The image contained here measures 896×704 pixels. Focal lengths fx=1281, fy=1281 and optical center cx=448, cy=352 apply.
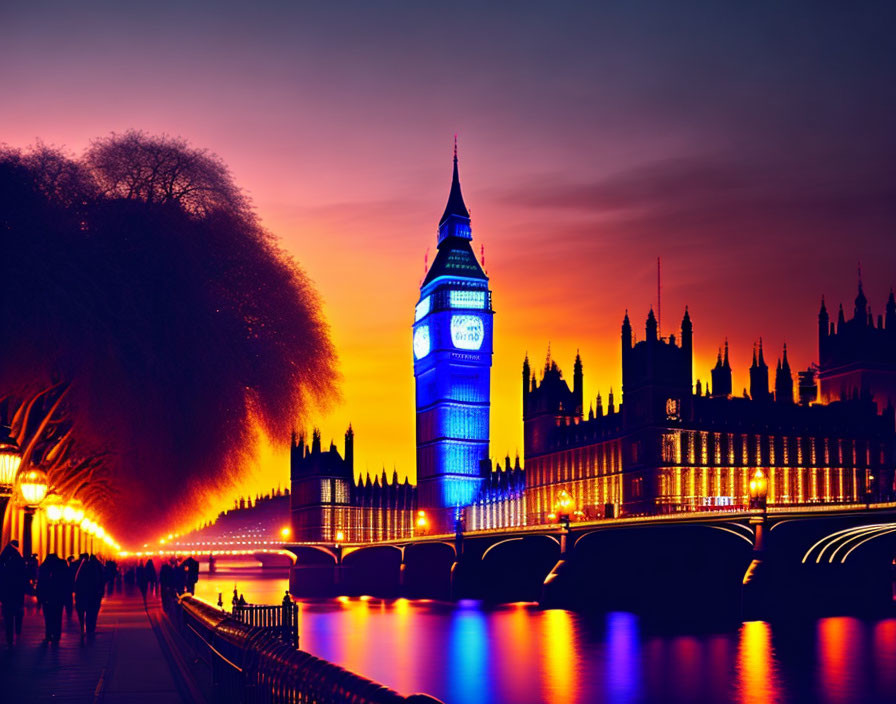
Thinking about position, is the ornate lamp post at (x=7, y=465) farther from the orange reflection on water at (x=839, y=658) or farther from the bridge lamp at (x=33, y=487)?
the orange reflection on water at (x=839, y=658)

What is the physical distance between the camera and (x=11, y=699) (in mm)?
13492

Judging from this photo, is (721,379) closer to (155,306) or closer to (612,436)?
(612,436)

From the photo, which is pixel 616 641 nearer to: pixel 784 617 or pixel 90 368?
pixel 784 617

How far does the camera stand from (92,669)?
17.7 m

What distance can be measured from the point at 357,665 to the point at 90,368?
30359mm

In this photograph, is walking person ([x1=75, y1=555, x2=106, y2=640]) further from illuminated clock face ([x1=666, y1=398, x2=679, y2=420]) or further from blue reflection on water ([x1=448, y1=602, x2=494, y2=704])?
illuminated clock face ([x1=666, y1=398, x2=679, y2=420])

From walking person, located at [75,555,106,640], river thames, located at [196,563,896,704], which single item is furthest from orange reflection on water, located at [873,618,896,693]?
walking person, located at [75,555,106,640]

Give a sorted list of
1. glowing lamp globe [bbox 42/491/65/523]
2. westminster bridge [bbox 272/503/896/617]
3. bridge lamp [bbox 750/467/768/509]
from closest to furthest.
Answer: glowing lamp globe [bbox 42/491/65/523] → bridge lamp [bbox 750/467/768/509] → westminster bridge [bbox 272/503/896/617]

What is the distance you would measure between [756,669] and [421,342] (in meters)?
134

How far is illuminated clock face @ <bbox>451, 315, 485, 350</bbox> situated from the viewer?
171 metres

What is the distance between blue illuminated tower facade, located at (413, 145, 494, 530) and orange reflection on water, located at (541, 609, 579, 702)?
301 ft

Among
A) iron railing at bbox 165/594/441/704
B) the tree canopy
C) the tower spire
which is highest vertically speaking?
the tower spire

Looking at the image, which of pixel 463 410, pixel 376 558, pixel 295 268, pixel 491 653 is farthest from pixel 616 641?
pixel 463 410

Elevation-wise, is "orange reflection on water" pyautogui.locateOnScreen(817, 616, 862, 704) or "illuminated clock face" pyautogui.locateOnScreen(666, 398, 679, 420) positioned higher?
"illuminated clock face" pyautogui.locateOnScreen(666, 398, 679, 420)
